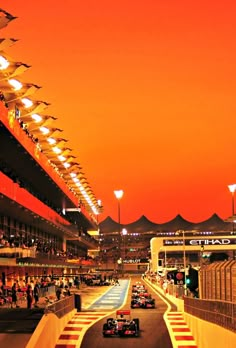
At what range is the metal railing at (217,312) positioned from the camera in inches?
711

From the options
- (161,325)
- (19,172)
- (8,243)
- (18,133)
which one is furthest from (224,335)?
(19,172)

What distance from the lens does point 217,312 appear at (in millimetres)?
20938

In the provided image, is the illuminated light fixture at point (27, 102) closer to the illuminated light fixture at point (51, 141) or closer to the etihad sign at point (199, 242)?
the illuminated light fixture at point (51, 141)

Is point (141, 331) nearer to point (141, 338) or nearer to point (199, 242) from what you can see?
point (141, 338)

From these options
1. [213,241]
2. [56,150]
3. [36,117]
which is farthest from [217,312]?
[213,241]

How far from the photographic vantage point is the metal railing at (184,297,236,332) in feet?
59.2

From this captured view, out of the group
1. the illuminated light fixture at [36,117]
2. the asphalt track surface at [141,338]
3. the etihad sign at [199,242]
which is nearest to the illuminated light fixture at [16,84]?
the illuminated light fixture at [36,117]

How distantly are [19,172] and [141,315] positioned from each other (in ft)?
71.6

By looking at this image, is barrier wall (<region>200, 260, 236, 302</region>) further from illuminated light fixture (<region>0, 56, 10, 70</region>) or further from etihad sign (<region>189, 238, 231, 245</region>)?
etihad sign (<region>189, 238, 231, 245</region>)

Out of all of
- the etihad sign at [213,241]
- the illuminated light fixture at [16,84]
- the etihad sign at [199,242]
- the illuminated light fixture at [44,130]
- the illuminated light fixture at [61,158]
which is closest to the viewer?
the illuminated light fixture at [16,84]

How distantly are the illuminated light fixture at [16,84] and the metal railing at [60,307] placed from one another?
52.0ft

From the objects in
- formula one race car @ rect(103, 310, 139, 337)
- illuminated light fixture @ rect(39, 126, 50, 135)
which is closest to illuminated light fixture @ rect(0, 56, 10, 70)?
formula one race car @ rect(103, 310, 139, 337)

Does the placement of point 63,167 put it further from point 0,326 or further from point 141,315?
point 0,326

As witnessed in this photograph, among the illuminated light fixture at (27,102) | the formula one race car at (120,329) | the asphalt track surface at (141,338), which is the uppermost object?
the illuminated light fixture at (27,102)
